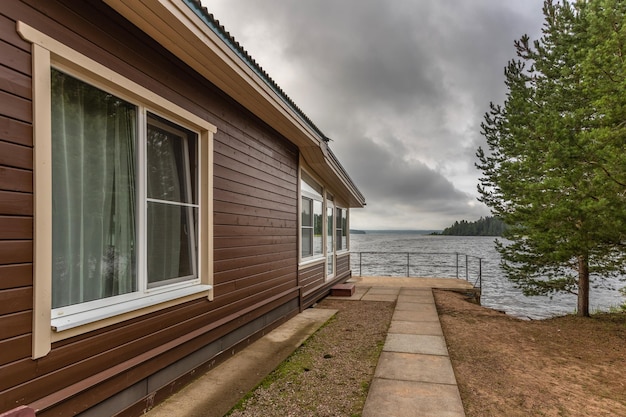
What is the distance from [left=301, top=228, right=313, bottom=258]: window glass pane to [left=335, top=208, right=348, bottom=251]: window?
2.76 meters

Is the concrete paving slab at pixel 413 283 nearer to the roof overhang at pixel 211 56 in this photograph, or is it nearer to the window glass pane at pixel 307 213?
the window glass pane at pixel 307 213

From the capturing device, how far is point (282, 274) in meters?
5.65

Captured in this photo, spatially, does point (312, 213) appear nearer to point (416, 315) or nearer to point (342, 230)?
point (416, 315)

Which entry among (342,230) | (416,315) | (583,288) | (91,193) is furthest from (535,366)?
(342,230)

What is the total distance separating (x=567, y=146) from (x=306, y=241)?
473 centimetres

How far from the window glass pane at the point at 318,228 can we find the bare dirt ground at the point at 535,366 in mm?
2924

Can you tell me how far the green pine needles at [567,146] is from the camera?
5.23 meters

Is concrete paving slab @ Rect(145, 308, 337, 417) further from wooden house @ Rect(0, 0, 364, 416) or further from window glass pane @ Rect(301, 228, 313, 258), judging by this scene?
window glass pane @ Rect(301, 228, 313, 258)

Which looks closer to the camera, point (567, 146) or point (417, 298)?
point (567, 146)

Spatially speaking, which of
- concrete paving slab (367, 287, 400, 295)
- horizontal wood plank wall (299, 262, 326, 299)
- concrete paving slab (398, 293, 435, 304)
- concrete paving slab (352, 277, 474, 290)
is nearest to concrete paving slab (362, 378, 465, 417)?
horizontal wood plank wall (299, 262, 326, 299)

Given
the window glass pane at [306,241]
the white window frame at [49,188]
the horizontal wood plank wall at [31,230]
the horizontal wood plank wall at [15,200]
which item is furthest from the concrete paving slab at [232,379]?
the window glass pane at [306,241]

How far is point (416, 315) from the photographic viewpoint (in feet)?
21.0

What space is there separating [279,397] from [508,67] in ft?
37.7

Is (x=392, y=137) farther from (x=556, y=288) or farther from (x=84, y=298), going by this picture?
(x=84, y=298)
